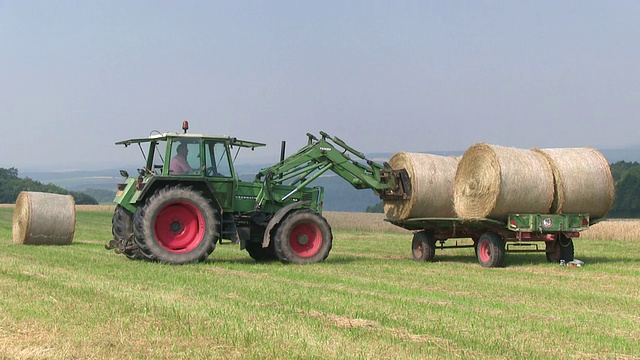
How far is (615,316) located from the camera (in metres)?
8.52

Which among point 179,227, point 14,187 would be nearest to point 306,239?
point 179,227

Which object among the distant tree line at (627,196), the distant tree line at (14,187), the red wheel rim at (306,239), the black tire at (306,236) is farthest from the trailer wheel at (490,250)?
the distant tree line at (14,187)

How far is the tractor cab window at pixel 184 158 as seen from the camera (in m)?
14.6

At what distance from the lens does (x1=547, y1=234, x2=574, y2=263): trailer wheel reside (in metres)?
15.2

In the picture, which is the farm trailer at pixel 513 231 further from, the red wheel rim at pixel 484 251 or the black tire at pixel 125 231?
the black tire at pixel 125 231

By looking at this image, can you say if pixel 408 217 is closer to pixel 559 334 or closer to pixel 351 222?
pixel 559 334

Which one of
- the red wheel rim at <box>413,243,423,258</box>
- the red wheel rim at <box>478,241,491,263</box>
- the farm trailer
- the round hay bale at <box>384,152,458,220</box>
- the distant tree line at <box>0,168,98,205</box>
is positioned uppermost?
the round hay bale at <box>384,152,458,220</box>

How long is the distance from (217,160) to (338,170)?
2681 mm

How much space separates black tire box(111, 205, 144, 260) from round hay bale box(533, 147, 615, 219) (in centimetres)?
750

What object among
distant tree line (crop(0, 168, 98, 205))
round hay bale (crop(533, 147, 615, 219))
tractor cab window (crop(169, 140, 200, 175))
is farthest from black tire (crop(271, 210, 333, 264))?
distant tree line (crop(0, 168, 98, 205))

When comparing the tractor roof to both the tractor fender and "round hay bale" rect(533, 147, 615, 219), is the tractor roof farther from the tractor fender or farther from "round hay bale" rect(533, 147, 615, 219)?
"round hay bale" rect(533, 147, 615, 219)

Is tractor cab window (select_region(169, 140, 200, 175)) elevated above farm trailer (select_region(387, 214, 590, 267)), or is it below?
above

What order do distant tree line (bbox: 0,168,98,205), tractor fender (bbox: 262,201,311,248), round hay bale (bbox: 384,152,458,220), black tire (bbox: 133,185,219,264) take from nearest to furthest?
1. black tire (bbox: 133,185,219,264)
2. tractor fender (bbox: 262,201,311,248)
3. round hay bale (bbox: 384,152,458,220)
4. distant tree line (bbox: 0,168,98,205)

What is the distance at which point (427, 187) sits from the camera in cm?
1608
